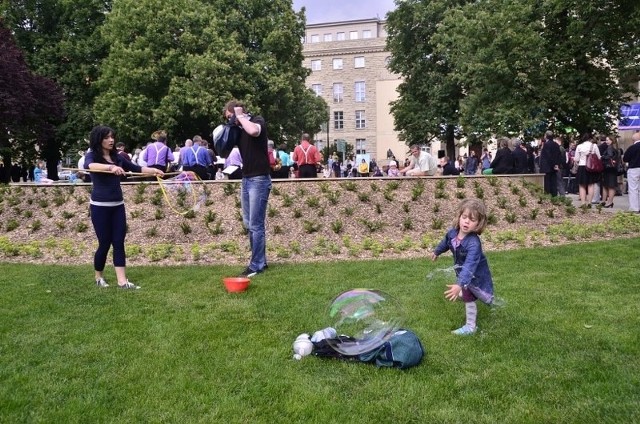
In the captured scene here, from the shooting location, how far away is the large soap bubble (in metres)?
4.54

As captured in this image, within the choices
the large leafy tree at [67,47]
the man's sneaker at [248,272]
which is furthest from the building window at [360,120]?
the man's sneaker at [248,272]

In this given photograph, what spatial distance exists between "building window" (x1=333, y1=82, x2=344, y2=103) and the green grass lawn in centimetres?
6798

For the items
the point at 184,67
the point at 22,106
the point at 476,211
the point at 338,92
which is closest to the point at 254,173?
the point at 476,211

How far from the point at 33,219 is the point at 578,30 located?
63.5 ft

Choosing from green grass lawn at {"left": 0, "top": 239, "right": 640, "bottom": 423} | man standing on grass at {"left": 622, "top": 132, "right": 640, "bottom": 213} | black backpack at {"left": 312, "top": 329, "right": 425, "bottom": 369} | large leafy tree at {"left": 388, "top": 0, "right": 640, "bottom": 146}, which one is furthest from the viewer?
large leafy tree at {"left": 388, "top": 0, "right": 640, "bottom": 146}

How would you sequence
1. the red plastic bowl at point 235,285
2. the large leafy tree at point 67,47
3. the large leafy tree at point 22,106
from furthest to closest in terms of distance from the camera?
the large leafy tree at point 67,47
the large leafy tree at point 22,106
the red plastic bowl at point 235,285

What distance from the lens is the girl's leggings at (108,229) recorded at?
6.99 meters

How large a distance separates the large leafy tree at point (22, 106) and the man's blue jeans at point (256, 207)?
74.0 feet

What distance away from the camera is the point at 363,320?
183 inches

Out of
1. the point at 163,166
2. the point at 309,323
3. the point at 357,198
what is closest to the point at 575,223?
the point at 357,198

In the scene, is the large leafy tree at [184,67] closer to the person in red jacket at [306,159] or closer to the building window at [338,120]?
the person in red jacket at [306,159]

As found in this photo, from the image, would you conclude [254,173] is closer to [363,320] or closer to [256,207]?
[256,207]

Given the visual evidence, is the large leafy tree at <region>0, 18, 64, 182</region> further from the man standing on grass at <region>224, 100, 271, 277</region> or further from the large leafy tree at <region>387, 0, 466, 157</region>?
the man standing on grass at <region>224, 100, 271, 277</region>

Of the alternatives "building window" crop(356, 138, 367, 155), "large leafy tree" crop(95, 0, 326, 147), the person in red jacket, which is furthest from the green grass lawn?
"building window" crop(356, 138, 367, 155)
